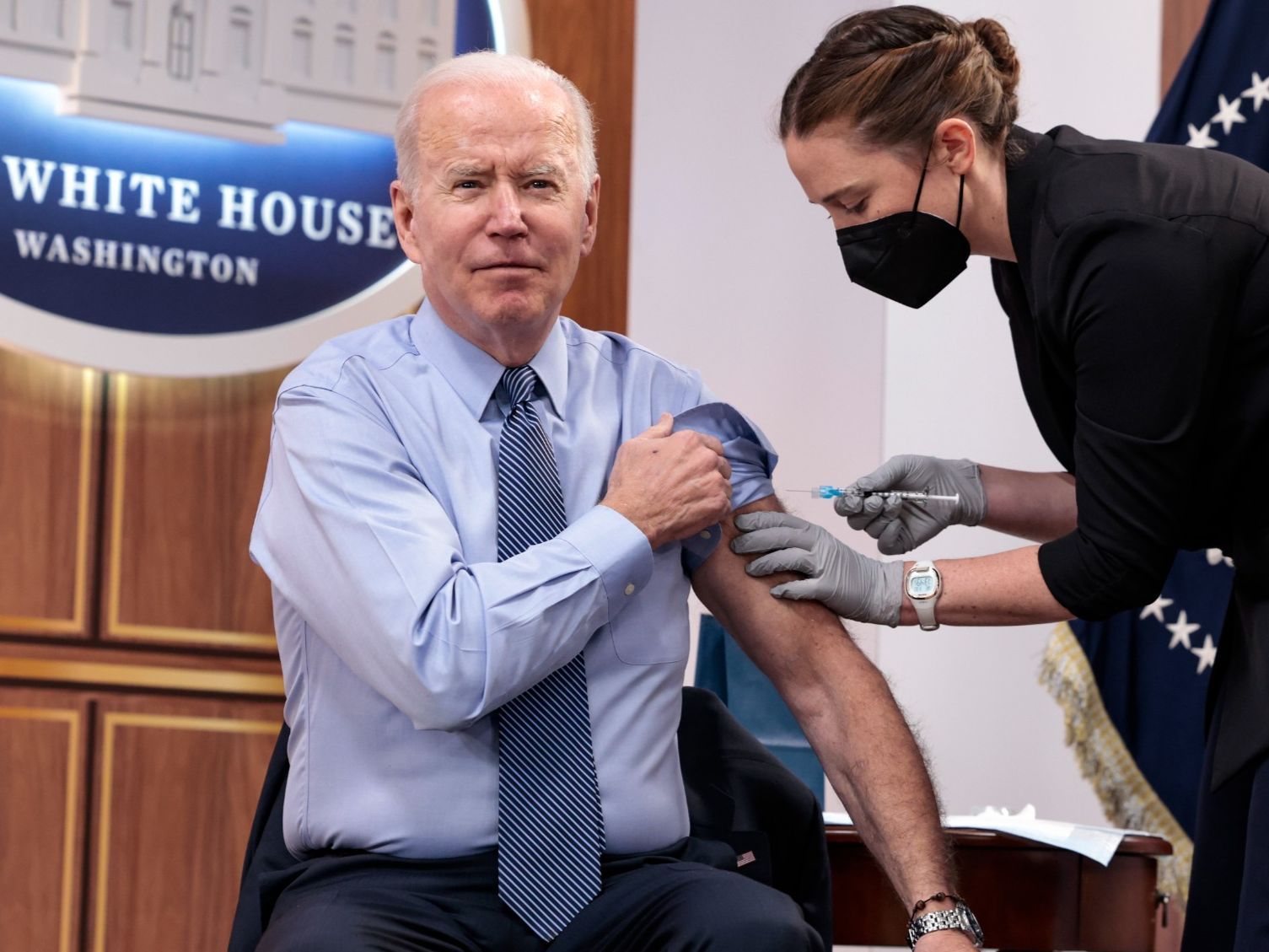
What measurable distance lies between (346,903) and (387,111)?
1897 millimetres

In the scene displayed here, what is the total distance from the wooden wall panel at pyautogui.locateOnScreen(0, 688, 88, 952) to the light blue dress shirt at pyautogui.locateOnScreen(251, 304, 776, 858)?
1.17 m

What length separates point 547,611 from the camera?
1.55 metres

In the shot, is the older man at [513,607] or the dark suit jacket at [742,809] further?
the dark suit jacket at [742,809]

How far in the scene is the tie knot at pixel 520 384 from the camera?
1796 mm

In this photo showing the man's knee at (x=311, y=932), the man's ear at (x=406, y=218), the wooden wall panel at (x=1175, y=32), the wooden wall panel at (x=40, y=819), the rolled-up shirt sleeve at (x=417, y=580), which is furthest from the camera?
the wooden wall panel at (x=1175, y=32)

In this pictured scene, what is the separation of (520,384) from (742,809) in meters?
0.58

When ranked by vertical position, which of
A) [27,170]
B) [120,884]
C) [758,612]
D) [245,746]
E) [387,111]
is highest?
[387,111]

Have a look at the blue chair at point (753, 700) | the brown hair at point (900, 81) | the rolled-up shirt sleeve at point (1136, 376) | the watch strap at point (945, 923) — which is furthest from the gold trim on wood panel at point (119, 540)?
the rolled-up shirt sleeve at point (1136, 376)

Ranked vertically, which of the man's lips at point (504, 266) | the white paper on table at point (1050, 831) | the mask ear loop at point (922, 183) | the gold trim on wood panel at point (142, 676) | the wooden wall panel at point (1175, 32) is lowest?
the white paper on table at point (1050, 831)

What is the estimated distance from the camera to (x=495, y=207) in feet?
5.94

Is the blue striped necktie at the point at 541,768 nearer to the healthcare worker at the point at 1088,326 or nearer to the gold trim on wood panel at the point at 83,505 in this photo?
the healthcare worker at the point at 1088,326

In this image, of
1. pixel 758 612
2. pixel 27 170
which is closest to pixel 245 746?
pixel 27 170

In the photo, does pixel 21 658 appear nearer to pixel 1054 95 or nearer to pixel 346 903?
pixel 346 903

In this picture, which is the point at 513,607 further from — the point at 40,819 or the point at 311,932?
the point at 40,819
